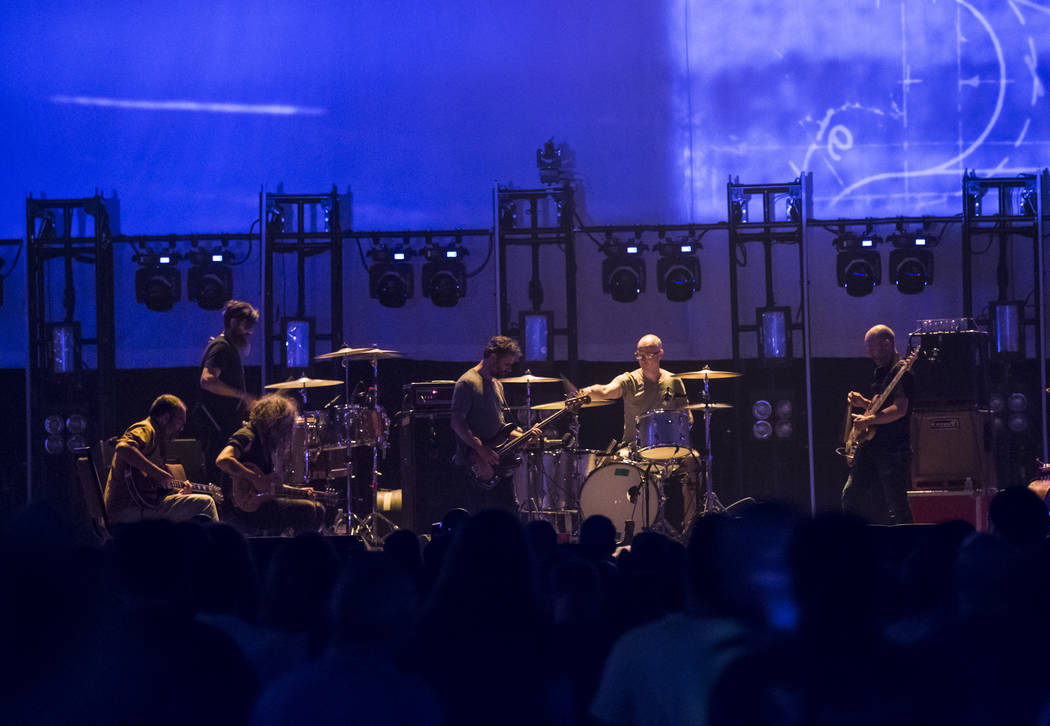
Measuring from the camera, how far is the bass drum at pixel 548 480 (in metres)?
8.37

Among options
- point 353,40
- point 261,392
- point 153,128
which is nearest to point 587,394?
point 261,392

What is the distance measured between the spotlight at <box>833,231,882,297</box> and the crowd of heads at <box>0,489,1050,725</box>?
8280mm

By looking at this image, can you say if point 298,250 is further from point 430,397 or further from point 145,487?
point 145,487

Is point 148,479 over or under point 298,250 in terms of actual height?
under

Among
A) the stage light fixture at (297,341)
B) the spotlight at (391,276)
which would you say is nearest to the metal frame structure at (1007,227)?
the spotlight at (391,276)

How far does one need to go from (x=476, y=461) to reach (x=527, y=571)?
5690mm

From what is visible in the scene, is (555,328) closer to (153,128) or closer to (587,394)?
(587,394)

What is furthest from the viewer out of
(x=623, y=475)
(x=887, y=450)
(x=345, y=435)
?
(x=345, y=435)

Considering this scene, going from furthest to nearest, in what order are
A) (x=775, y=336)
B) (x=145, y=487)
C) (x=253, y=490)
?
1. (x=775, y=336)
2. (x=253, y=490)
3. (x=145, y=487)

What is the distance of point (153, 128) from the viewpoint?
11.5m

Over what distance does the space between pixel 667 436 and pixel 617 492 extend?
23.4 inches

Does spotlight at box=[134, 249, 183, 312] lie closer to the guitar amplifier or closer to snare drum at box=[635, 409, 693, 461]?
the guitar amplifier

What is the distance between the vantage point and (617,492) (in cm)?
813

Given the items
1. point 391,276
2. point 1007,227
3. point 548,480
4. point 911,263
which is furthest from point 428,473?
point 1007,227
